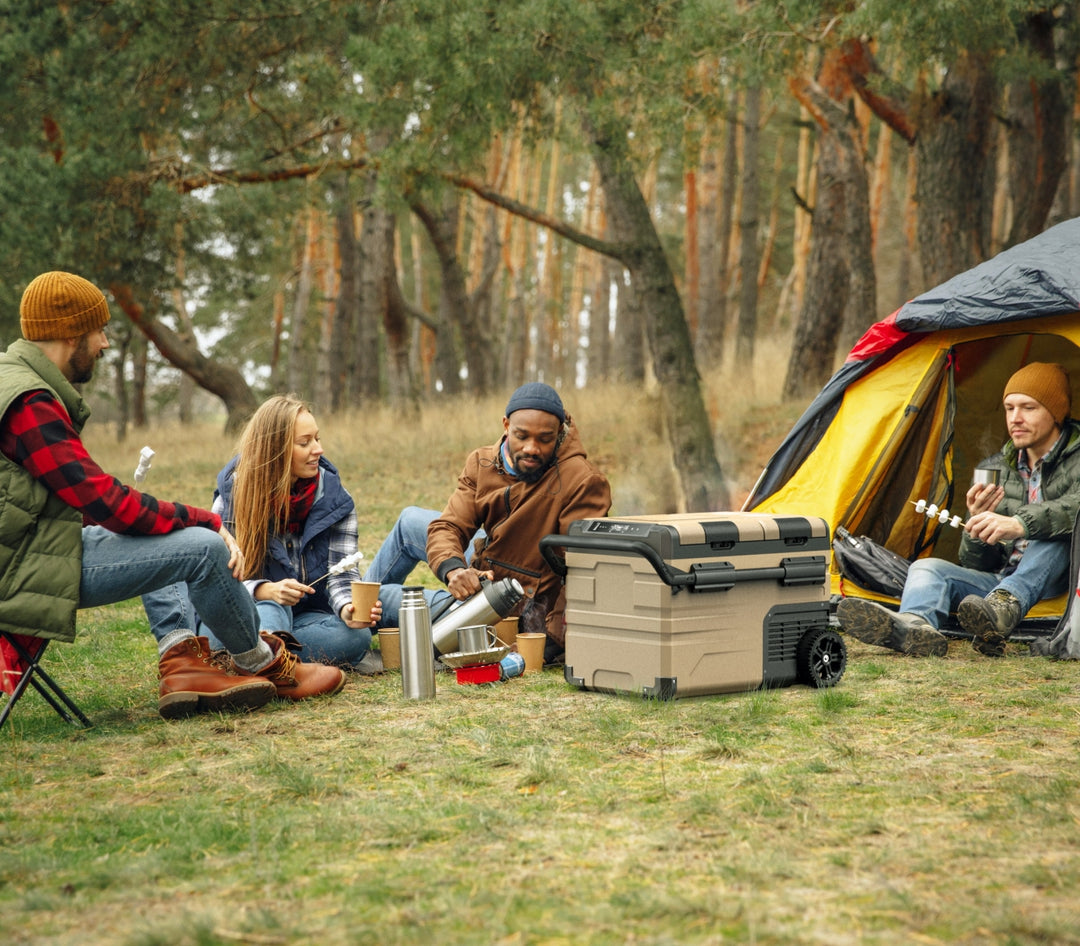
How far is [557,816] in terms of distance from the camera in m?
2.90

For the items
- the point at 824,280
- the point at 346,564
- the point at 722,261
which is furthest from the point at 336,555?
the point at 722,261

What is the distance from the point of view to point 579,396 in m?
14.8

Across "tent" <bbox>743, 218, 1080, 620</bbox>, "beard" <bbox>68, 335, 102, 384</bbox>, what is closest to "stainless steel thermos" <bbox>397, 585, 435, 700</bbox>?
"beard" <bbox>68, 335, 102, 384</bbox>

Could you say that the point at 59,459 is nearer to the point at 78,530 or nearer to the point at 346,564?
the point at 78,530

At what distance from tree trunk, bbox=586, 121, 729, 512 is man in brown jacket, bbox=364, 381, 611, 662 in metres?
5.41

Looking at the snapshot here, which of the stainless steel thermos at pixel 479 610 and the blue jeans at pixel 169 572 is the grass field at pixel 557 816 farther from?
the blue jeans at pixel 169 572

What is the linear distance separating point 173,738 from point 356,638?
3.70 feet

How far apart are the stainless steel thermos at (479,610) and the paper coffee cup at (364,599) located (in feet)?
0.86

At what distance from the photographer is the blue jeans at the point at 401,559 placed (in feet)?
16.6

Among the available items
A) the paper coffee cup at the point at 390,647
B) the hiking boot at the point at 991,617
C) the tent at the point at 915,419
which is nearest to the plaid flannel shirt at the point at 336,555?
the paper coffee cup at the point at 390,647

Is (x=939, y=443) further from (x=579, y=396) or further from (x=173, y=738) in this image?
(x=579, y=396)

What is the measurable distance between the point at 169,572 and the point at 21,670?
0.60 meters

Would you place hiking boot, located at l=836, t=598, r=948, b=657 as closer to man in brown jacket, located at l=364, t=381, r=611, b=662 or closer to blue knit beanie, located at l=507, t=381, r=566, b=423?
man in brown jacket, located at l=364, t=381, r=611, b=662

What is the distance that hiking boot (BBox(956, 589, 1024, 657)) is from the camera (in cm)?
486
